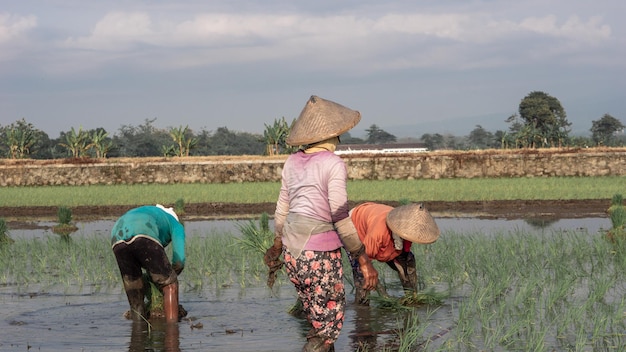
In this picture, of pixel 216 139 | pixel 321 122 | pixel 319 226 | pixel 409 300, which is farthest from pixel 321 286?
pixel 216 139

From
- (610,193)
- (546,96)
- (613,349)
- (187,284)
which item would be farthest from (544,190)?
(546,96)

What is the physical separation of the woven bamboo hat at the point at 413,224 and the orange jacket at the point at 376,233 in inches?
5.7

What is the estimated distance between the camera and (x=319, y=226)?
4.75m

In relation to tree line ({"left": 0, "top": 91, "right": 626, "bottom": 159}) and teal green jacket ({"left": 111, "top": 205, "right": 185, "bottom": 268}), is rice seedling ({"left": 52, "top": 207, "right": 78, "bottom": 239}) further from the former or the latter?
tree line ({"left": 0, "top": 91, "right": 626, "bottom": 159})

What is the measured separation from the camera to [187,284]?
830 centimetres

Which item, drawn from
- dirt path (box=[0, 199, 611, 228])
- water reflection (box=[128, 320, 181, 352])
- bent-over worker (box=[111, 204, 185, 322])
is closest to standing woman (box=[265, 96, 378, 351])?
water reflection (box=[128, 320, 181, 352])

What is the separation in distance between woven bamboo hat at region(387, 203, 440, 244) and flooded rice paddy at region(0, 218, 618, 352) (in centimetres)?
56

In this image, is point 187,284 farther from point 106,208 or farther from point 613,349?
point 106,208

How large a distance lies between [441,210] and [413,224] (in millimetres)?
13134

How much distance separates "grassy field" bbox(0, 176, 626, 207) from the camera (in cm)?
2152

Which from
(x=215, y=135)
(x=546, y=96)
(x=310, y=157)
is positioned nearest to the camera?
(x=310, y=157)

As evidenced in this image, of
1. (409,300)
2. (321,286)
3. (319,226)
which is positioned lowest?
(409,300)

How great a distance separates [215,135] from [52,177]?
61598 mm

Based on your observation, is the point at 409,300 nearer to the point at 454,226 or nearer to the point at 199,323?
the point at 199,323
